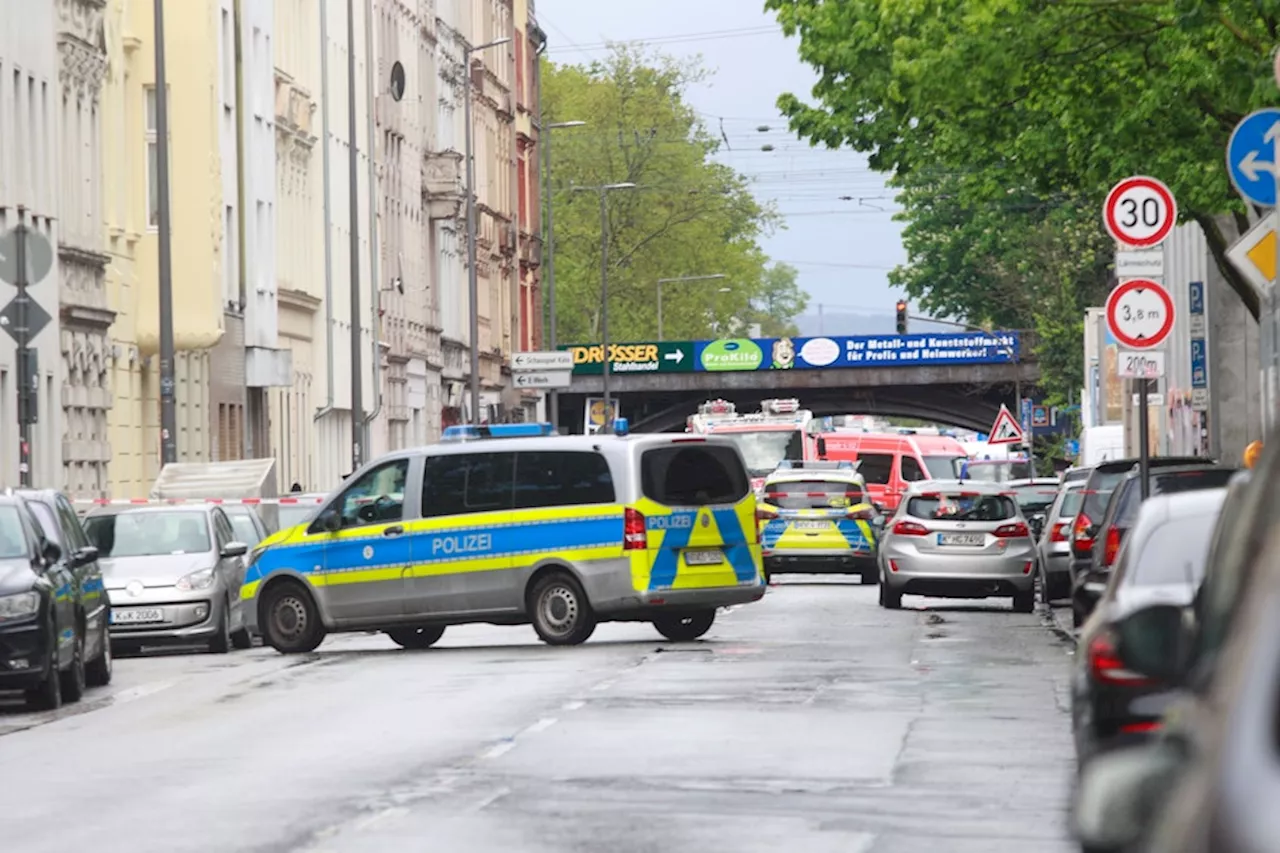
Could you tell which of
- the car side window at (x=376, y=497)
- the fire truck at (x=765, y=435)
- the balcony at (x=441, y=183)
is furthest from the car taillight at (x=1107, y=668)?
the balcony at (x=441, y=183)

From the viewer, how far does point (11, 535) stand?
71.8 feet

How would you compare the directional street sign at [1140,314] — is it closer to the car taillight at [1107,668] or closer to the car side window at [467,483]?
the car side window at [467,483]

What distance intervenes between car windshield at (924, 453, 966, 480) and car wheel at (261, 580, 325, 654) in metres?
56.8

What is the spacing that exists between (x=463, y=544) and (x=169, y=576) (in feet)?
12.0

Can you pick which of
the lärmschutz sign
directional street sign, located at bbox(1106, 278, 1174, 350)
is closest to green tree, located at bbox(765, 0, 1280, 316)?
directional street sign, located at bbox(1106, 278, 1174, 350)

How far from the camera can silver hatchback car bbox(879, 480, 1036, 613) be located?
37094 millimetres

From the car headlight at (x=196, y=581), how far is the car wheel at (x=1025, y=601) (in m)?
11.0

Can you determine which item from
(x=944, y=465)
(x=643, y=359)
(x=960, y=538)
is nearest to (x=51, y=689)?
(x=960, y=538)

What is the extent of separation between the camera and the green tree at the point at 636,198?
128125mm

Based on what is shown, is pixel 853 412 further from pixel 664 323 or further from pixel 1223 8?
pixel 1223 8

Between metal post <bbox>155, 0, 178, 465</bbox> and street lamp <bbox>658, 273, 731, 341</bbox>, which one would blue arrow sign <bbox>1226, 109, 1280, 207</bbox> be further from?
street lamp <bbox>658, 273, 731, 341</bbox>

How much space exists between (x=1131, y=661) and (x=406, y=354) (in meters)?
76.3

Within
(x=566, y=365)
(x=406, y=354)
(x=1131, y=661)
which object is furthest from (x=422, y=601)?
(x=406, y=354)

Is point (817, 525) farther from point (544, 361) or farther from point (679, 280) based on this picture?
point (679, 280)
